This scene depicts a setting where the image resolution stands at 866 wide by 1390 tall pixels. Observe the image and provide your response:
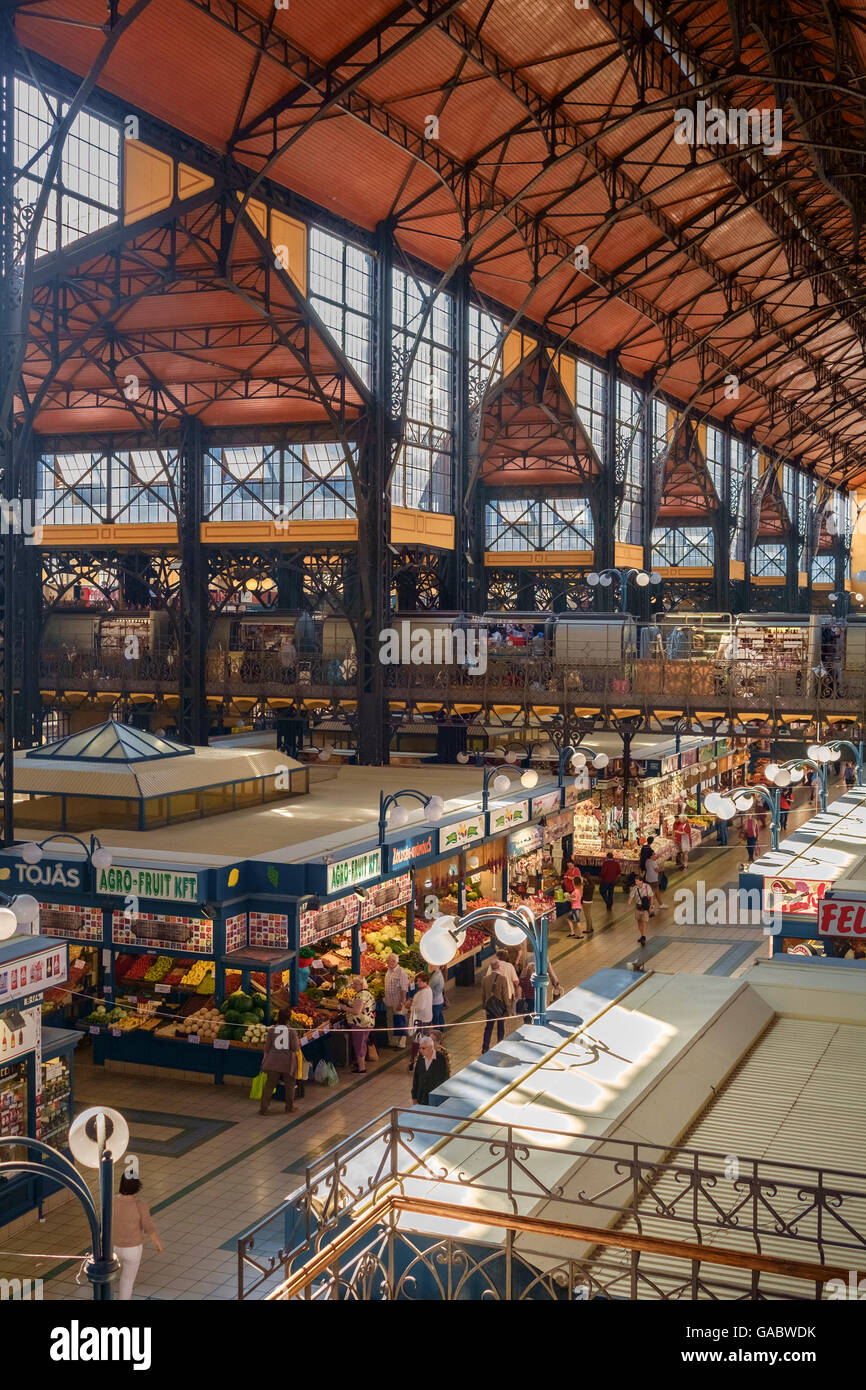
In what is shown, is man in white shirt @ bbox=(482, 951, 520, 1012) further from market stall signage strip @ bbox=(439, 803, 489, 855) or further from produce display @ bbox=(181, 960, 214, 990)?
produce display @ bbox=(181, 960, 214, 990)

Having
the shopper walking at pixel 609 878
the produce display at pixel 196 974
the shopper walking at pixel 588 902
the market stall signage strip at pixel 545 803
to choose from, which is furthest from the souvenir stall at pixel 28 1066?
the shopper walking at pixel 609 878

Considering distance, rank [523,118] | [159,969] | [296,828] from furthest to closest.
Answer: [523,118] → [296,828] → [159,969]

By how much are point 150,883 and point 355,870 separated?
3.02m

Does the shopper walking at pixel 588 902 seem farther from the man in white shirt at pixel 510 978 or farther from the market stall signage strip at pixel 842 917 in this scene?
the market stall signage strip at pixel 842 917

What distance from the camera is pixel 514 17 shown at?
2431 centimetres

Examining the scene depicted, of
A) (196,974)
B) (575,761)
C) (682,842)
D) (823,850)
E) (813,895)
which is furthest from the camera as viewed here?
(682,842)

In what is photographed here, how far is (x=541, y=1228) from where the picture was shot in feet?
22.1

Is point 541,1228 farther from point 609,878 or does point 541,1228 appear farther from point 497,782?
point 609,878

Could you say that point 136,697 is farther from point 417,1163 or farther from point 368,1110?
point 417,1163

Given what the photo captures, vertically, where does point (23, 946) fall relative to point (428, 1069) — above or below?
above

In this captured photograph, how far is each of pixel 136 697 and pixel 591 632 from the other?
15166mm

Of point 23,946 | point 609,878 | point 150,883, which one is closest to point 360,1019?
point 150,883

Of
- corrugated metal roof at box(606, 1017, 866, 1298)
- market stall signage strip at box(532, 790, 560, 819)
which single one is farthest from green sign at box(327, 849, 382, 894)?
corrugated metal roof at box(606, 1017, 866, 1298)
